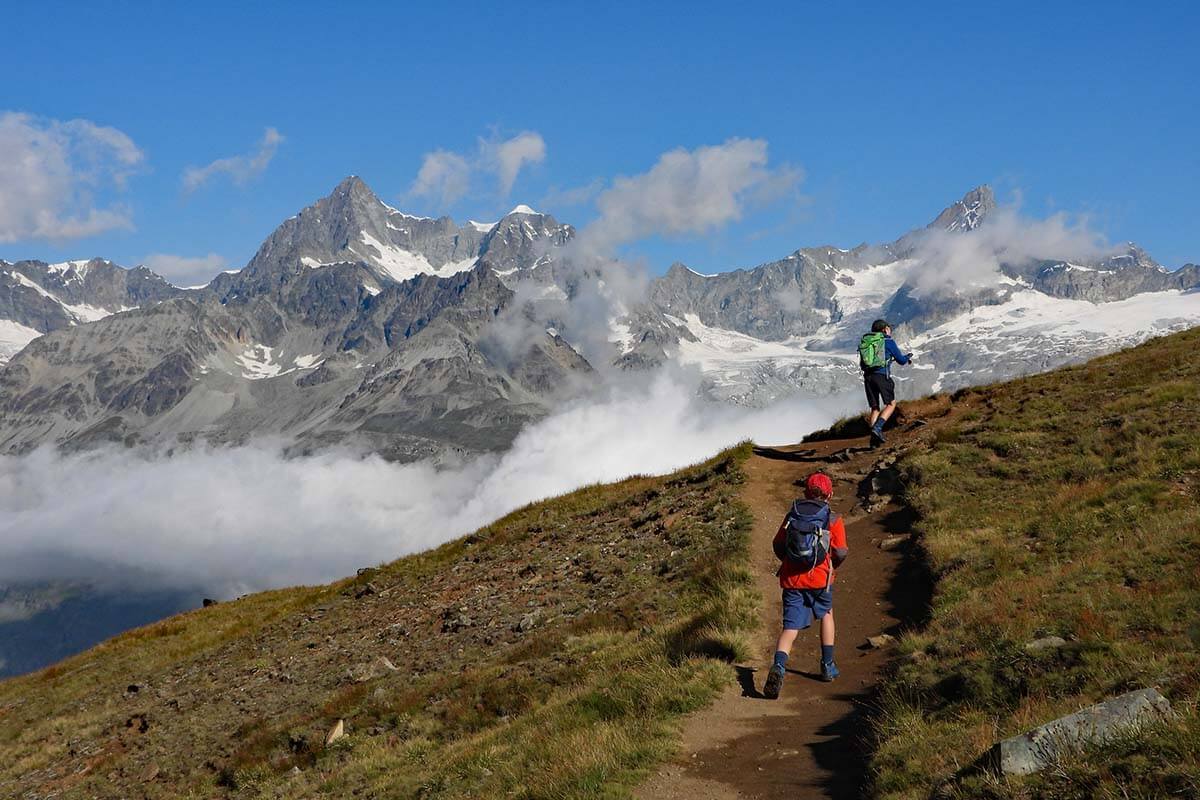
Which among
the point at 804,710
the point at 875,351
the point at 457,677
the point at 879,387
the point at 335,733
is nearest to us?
the point at 804,710

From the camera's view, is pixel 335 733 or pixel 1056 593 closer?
pixel 1056 593

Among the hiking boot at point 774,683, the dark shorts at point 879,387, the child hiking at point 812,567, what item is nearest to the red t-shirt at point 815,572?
the child hiking at point 812,567

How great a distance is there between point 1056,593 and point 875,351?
1702 cm

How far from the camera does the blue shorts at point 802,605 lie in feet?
51.1

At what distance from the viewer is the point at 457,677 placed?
21.4 m

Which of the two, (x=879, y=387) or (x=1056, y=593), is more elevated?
(x=879, y=387)

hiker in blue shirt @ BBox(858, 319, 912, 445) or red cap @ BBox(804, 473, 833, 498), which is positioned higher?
hiker in blue shirt @ BBox(858, 319, 912, 445)

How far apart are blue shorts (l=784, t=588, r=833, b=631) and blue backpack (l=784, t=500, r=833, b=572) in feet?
1.50

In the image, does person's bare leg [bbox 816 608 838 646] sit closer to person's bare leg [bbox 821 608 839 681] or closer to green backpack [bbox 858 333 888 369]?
person's bare leg [bbox 821 608 839 681]

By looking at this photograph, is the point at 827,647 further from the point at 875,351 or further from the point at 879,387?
the point at 879,387

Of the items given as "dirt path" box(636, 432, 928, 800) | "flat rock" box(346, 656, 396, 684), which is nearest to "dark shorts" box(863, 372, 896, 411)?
"dirt path" box(636, 432, 928, 800)

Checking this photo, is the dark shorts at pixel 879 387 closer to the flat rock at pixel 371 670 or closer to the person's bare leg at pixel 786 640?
the person's bare leg at pixel 786 640

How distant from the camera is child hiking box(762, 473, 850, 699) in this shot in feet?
51.3

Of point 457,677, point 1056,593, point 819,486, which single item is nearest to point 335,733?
point 457,677
